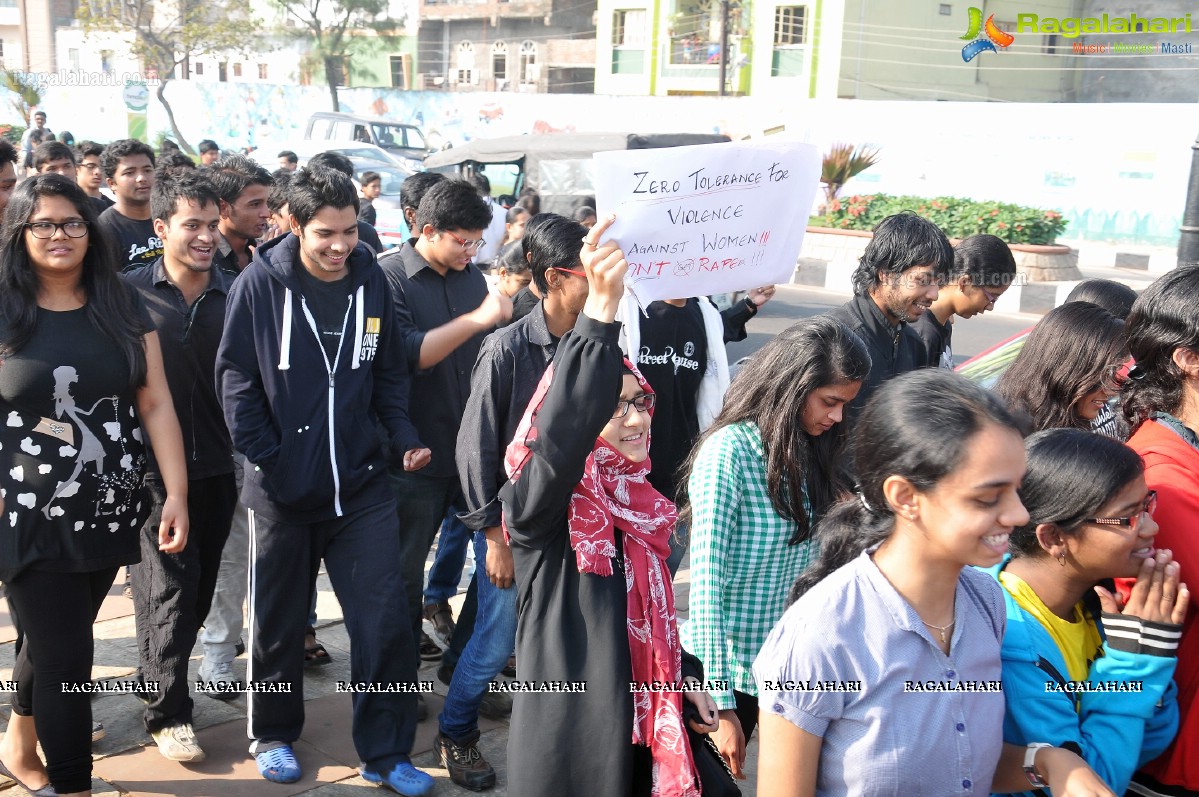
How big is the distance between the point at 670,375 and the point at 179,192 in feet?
6.15

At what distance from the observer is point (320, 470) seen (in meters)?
3.44

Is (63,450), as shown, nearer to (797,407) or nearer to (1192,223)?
(797,407)

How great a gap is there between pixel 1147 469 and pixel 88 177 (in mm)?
6361

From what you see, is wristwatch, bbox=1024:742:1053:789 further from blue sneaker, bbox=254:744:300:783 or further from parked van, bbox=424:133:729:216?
parked van, bbox=424:133:729:216

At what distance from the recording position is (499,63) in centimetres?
4809

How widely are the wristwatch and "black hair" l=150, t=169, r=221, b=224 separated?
10.1 ft

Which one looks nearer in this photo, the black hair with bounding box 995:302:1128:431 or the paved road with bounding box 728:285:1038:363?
the black hair with bounding box 995:302:1128:431

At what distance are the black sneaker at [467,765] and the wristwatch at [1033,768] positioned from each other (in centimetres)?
197

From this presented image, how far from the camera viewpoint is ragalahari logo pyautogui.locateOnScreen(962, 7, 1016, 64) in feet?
108

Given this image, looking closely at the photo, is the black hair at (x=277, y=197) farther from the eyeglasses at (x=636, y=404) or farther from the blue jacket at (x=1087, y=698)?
the blue jacket at (x=1087, y=698)

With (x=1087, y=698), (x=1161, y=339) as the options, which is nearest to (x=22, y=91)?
(x=1161, y=339)

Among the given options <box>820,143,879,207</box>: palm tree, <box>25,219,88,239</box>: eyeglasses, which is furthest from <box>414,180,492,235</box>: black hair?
<box>820,143,879,207</box>: palm tree

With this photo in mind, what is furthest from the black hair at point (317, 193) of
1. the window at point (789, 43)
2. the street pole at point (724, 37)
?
the window at point (789, 43)

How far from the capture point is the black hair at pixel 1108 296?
13.0 ft
